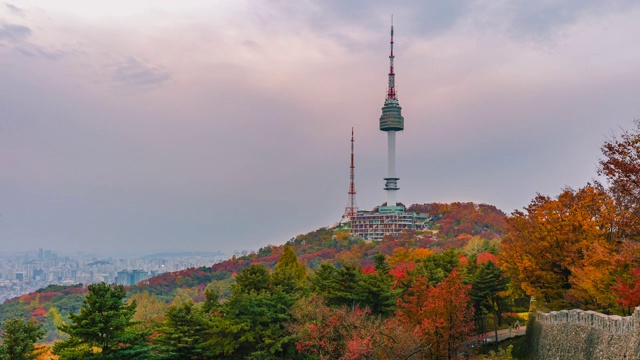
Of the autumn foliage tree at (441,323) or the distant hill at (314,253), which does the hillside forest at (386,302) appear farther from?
the distant hill at (314,253)

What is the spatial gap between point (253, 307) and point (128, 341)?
197 inches

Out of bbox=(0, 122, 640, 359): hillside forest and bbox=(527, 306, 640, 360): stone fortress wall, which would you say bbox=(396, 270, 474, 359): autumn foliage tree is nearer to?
bbox=(0, 122, 640, 359): hillside forest

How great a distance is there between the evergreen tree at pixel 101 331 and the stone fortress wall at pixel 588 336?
14508 millimetres

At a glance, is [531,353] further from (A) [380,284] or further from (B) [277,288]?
(B) [277,288]

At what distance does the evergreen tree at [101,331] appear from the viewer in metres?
21.8

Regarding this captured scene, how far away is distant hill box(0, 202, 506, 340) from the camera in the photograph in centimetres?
9462

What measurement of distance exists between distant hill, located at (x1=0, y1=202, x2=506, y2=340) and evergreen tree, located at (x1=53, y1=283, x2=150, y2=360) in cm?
4250

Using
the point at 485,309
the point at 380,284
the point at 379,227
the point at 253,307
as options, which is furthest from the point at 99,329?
the point at 379,227

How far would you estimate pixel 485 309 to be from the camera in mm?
38969

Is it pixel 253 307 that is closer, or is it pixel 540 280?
pixel 253 307

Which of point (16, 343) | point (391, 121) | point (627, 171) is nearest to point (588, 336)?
point (627, 171)

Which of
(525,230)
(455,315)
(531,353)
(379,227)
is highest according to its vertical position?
(379,227)

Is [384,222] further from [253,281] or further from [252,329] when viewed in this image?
[252,329]

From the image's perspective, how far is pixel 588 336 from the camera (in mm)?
17391
